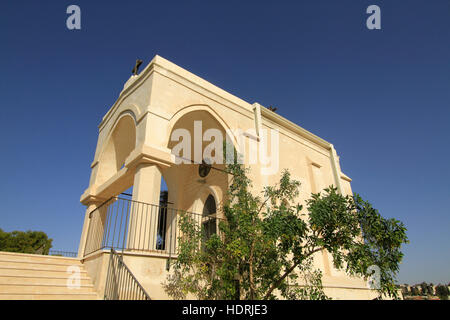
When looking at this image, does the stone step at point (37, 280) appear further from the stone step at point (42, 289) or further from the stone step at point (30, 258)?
the stone step at point (30, 258)

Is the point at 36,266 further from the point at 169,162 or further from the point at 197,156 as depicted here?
the point at 197,156

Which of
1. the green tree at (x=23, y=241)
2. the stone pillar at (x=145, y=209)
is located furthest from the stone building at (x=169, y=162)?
the green tree at (x=23, y=241)

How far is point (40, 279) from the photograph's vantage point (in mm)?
4949

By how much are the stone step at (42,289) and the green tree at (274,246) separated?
1445 millimetres

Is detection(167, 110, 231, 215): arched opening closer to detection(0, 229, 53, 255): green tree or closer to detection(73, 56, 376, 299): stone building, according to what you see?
detection(73, 56, 376, 299): stone building

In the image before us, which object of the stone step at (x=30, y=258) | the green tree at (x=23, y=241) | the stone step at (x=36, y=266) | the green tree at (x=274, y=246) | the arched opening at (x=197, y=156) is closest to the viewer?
the green tree at (x=274, y=246)

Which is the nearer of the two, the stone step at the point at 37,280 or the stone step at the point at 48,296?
the stone step at the point at 48,296

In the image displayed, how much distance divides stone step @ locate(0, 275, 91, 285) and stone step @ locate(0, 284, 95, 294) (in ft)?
0.34

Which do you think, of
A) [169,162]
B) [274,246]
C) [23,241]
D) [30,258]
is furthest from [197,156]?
[23,241]

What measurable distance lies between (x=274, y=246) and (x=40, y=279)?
4.34m

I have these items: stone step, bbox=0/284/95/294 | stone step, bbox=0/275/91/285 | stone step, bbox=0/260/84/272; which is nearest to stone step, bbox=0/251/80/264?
stone step, bbox=0/260/84/272

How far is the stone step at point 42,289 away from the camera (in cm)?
444

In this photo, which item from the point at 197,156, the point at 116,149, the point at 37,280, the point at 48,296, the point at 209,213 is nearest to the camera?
the point at 48,296
